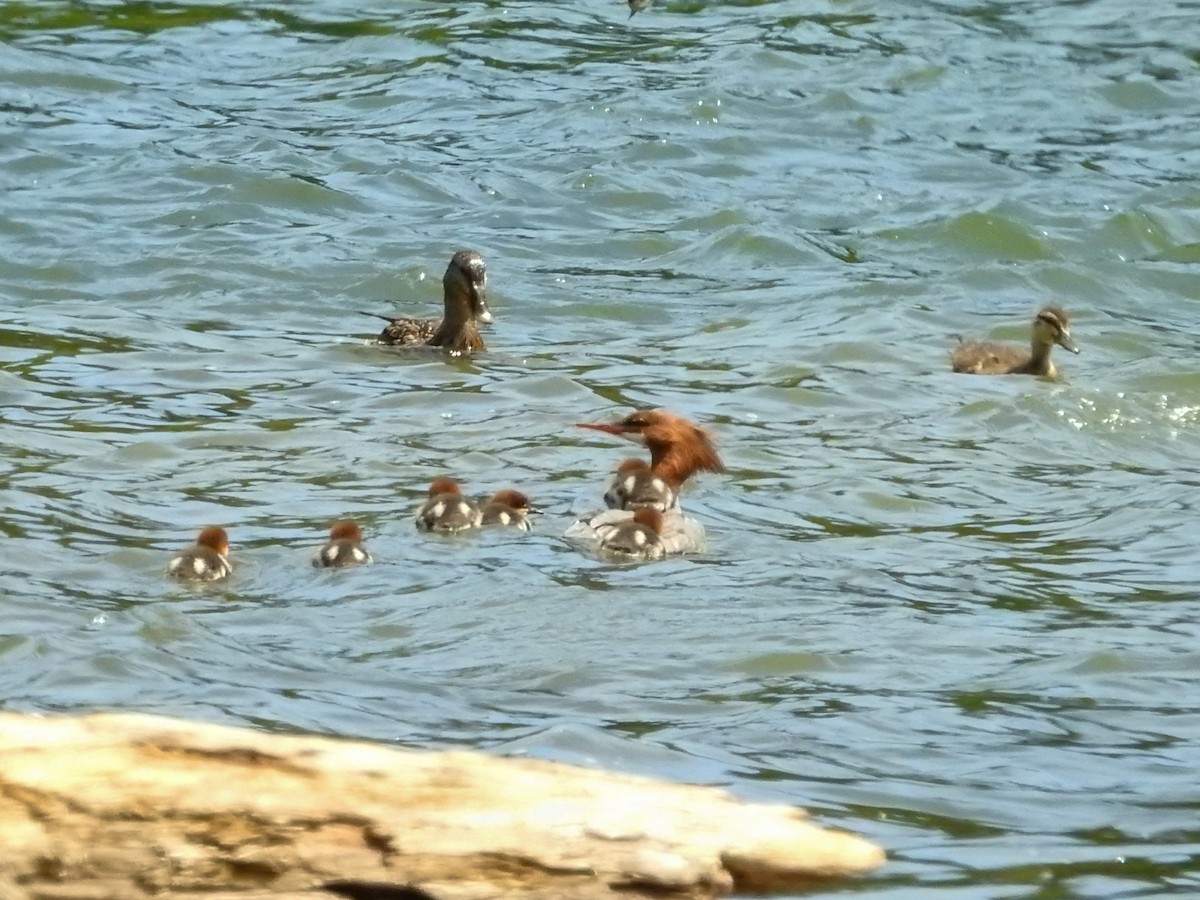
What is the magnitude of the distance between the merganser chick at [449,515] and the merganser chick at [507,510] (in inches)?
2.1

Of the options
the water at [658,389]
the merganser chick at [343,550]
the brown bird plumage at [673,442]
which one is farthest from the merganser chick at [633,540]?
the brown bird plumage at [673,442]

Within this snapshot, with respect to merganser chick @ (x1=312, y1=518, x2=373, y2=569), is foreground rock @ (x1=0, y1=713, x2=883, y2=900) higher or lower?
higher

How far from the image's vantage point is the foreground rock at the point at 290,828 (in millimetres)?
4828

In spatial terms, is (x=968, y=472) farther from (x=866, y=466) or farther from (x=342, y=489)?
(x=342, y=489)

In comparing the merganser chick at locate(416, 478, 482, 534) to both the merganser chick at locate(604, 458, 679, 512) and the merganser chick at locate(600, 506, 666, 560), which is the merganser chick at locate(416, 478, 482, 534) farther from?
the merganser chick at locate(604, 458, 679, 512)

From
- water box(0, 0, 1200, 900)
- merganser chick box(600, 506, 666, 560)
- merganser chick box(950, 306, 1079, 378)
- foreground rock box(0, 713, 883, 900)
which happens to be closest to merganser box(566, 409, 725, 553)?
water box(0, 0, 1200, 900)

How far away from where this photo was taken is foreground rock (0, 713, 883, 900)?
483cm

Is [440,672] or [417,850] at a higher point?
[417,850]

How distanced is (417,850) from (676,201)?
36.5ft

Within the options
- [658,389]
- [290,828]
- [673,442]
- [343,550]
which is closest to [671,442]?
[673,442]

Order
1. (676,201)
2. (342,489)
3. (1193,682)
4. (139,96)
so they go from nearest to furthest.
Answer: (1193,682) < (342,489) < (676,201) < (139,96)

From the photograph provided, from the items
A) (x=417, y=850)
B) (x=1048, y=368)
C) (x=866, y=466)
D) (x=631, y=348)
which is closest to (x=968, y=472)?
(x=866, y=466)

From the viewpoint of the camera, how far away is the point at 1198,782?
20.1 feet

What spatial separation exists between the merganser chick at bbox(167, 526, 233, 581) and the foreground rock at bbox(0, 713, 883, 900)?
2791mm
